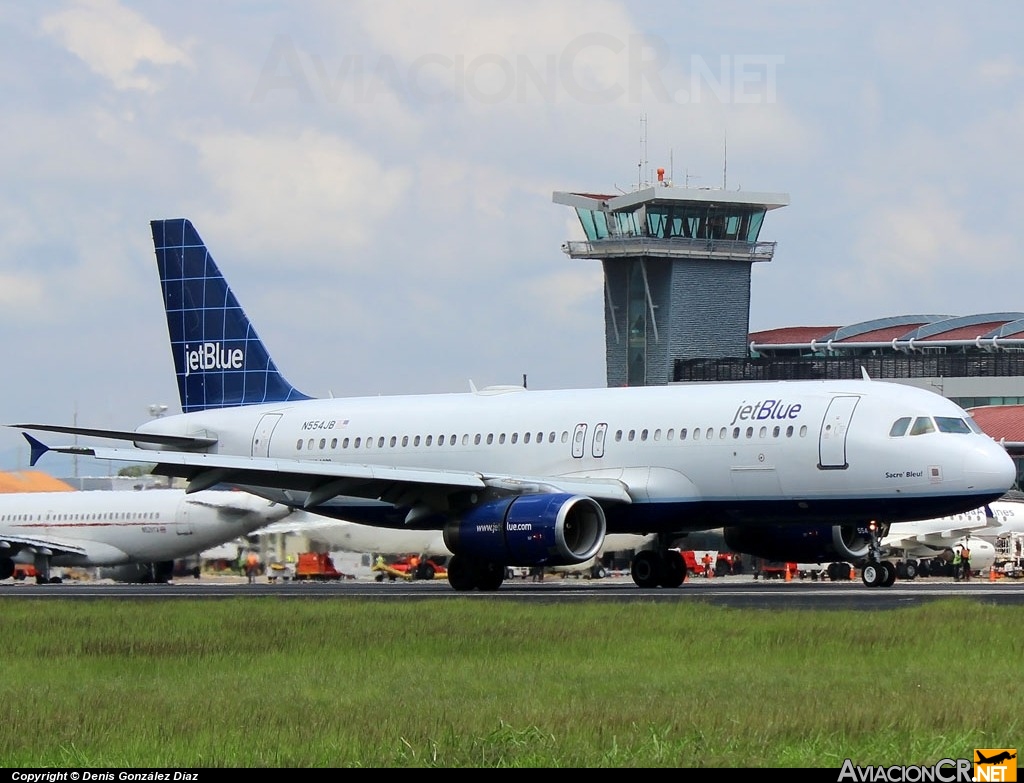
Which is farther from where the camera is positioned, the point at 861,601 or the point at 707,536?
the point at 707,536

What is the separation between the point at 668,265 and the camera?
119m

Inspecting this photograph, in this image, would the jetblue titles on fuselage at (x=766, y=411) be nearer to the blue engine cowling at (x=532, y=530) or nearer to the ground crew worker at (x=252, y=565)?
the blue engine cowling at (x=532, y=530)

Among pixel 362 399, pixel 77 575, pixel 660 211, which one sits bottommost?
pixel 77 575

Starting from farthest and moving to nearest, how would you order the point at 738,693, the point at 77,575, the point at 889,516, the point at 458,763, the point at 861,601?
the point at 77,575
the point at 889,516
the point at 861,601
the point at 738,693
the point at 458,763

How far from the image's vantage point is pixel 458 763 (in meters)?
10.2

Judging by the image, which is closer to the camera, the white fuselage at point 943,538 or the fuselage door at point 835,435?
the fuselage door at point 835,435

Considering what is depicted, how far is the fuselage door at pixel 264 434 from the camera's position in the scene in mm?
42812

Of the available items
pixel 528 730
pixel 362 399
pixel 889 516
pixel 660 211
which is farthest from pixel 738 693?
pixel 660 211

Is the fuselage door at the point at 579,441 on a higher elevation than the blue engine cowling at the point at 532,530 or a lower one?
higher

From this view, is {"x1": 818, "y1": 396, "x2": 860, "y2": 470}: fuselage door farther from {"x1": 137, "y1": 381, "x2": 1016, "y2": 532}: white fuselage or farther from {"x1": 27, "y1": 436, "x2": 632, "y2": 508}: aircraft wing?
{"x1": 27, "y1": 436, "x2": 632, "y2": 508}: aircraft wing

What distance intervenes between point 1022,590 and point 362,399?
16533 mm

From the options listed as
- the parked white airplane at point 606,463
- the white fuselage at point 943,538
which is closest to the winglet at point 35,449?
the parked white airplane at point 606,463

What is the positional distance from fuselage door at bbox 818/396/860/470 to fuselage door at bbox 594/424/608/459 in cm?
508

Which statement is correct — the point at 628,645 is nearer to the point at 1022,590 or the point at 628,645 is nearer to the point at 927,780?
the point at 927,780
